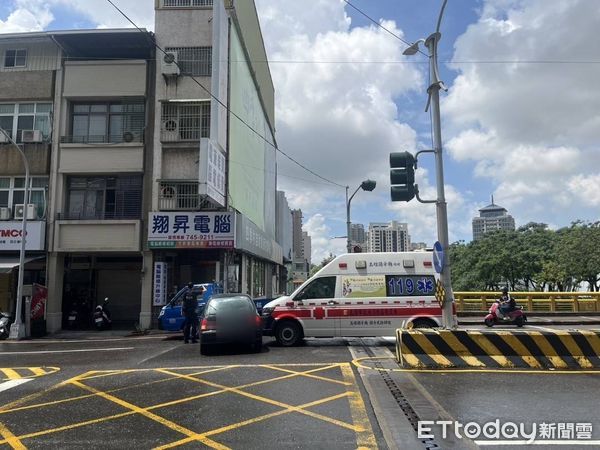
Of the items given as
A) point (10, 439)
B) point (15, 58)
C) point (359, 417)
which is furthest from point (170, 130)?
point (359, 417)

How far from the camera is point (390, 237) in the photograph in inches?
1738

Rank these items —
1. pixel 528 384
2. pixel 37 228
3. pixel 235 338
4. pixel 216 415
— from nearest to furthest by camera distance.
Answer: pixel 216 415 → pixel 528 384 → pixel 235 338 → pixel 37 228

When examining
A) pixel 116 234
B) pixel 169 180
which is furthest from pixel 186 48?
pixel 116 234

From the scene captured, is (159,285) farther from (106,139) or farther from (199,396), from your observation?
(199,396)

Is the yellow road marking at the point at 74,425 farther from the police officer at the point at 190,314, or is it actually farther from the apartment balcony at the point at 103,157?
the apartment balcony at the point at 103,157

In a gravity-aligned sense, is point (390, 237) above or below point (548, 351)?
above

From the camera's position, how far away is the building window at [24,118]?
2211cm

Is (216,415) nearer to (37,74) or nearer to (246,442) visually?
(246,442)

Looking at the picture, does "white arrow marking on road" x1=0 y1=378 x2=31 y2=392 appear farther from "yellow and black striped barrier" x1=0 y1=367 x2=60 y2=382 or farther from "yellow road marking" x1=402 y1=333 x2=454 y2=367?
"yellow road marking" x1=402 y1=333 x2=454 y2=367

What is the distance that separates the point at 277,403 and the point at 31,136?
1974 cm

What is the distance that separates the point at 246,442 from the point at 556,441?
3229mm

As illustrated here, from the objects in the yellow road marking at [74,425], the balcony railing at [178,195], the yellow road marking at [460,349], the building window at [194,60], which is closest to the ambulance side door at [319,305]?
the yellow road marking at [460,349]

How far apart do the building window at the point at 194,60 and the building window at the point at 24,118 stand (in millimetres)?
6154

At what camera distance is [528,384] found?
7.84m
